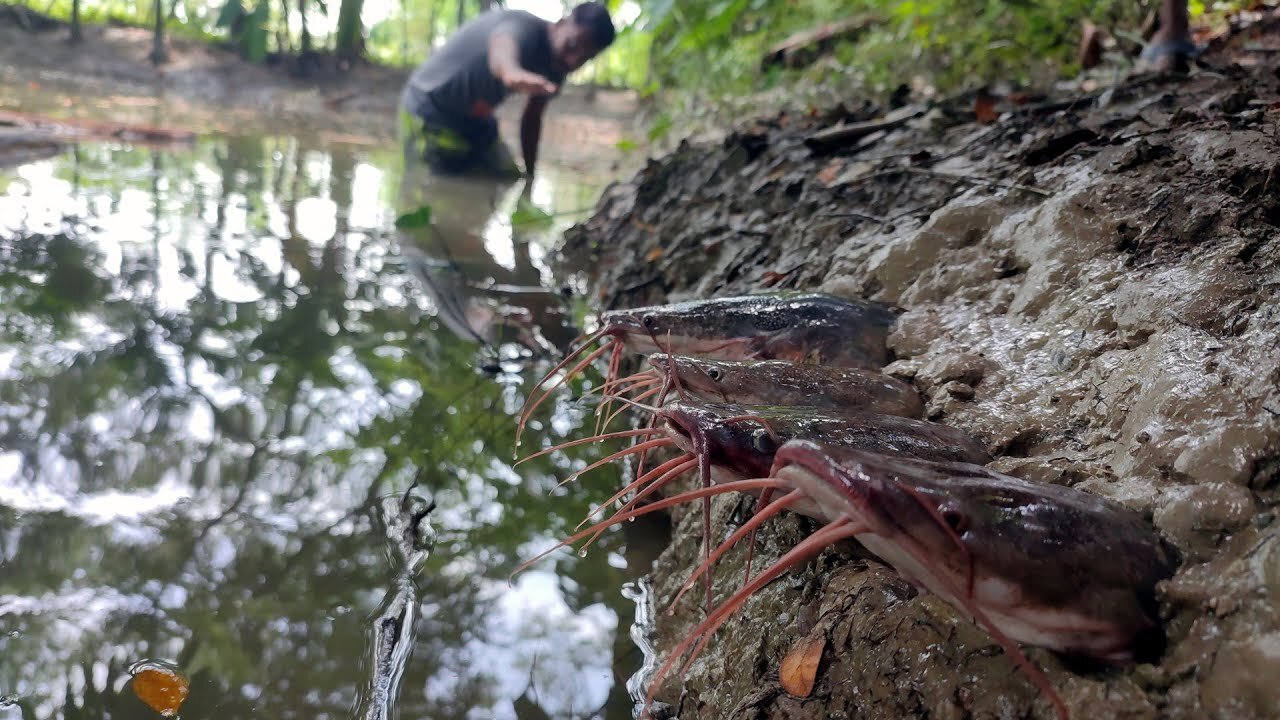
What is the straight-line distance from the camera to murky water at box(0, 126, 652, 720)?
5.67 ft

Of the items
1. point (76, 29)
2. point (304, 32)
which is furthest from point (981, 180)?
point (76, 29)

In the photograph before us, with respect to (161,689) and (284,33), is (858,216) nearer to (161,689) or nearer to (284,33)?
(161,689)

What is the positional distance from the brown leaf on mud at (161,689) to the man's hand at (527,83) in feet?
20.1

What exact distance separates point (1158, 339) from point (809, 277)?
1.43 meters

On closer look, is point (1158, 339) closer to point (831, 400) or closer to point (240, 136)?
point (831, 400)

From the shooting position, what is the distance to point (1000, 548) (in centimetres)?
103

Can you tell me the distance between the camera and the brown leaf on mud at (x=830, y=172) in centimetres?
383

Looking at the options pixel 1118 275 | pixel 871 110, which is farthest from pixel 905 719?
pixel 871 110

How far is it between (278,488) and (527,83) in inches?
223

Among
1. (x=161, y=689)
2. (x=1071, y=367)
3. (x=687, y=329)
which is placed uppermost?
(x=1071, y=367)

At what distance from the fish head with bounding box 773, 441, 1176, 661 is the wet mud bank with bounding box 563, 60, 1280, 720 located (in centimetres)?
7

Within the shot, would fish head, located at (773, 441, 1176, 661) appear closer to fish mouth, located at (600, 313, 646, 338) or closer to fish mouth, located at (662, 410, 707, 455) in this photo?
fish mouth, located at (662, 410, 707, 455)

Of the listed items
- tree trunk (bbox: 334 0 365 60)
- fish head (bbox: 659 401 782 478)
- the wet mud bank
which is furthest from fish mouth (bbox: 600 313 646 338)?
tree trunk (bbox: 334 0 365 60)

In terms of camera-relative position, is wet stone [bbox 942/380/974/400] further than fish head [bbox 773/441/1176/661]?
Yes
